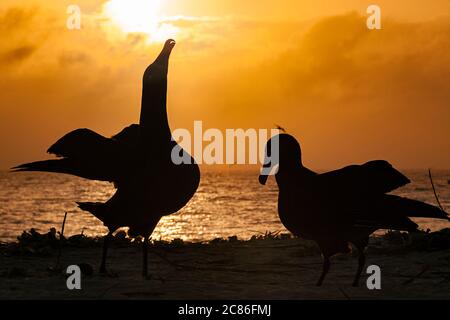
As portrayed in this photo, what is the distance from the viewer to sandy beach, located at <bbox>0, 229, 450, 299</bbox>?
6.95 meters

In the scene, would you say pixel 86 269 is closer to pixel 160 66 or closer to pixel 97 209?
pixel 97 209

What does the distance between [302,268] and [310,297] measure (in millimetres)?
2382

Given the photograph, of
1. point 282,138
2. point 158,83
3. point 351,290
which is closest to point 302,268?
point 351,290

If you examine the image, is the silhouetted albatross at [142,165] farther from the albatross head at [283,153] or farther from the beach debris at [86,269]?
the albatross head at [283,153]

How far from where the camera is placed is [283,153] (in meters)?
7.34

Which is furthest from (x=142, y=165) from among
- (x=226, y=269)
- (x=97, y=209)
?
(x=226, y=269)

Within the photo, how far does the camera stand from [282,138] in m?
7.38

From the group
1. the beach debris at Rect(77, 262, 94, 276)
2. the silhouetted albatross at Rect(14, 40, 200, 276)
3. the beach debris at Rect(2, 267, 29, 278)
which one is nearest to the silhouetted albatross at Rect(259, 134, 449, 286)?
the silhouetted albatross at Rect(14, 40, 200, 276)

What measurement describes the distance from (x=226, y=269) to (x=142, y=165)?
2.03m

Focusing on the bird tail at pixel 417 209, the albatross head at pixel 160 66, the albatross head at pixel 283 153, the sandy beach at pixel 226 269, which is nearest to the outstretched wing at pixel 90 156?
the albatross head at pixel 160 66

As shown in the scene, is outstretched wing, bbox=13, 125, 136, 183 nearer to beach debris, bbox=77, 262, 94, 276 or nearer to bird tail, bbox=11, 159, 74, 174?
bird tail, bbox=11, 159, 74, 174

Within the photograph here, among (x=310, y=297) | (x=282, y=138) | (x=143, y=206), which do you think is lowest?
(x=310, y=297)

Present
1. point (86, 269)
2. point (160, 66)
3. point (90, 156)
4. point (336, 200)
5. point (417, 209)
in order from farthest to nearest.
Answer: point (86, 269), point (90, 156), point (160, 66), point (336, 200), point (417, 209)

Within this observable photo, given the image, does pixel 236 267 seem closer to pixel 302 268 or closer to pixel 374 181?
pixel 302 268
